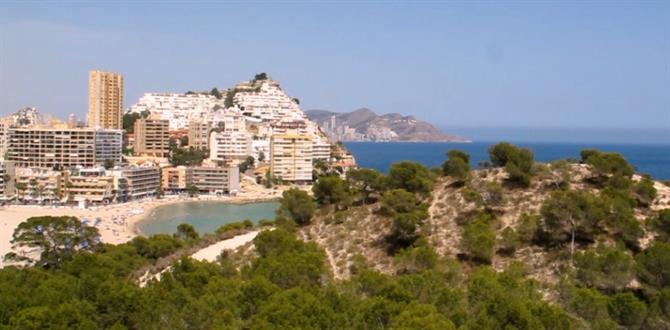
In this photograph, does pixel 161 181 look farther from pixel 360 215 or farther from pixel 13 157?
pixel 360 215

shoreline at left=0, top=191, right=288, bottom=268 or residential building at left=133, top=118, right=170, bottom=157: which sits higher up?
residential building at left=133, top=118, right=170, bottom=157

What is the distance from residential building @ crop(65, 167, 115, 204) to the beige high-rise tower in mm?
29298

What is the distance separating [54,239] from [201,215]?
3070 centimetres

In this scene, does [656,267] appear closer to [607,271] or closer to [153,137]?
[607,271]

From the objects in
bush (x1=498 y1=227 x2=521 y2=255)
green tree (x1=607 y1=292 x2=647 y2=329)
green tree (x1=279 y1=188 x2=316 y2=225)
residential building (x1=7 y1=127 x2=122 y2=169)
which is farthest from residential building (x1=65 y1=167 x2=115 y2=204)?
green tree (x1=607 y1=292 x2=647 y2=329)

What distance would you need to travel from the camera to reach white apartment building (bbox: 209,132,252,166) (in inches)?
3098

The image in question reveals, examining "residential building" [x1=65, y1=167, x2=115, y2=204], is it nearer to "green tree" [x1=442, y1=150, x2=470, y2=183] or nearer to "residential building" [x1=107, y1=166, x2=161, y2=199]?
"residential building" [x1=107, y1=166, x2=161, y2=199]

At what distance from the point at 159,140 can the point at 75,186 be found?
21.8 meters

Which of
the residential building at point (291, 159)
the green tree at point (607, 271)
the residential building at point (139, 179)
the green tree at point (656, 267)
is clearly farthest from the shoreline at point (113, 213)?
the green tree at point (656, 267)

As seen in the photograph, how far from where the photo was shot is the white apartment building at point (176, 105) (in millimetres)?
104438

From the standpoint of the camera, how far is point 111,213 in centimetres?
5225

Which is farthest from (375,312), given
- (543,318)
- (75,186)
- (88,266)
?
(75,186)

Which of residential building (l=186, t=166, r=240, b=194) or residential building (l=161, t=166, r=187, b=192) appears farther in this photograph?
residential building (l=186, t=166, r=240, b=194)

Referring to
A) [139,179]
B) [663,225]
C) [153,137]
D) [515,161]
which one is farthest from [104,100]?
[663,225]
